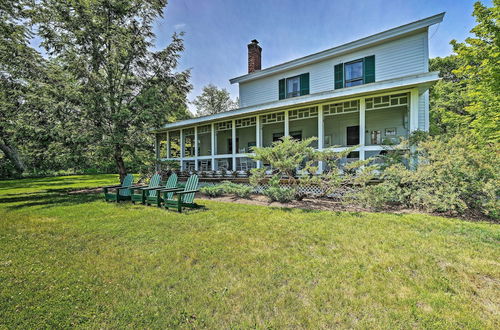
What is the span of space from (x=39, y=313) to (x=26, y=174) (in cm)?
3040

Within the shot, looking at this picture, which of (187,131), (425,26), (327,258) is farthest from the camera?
(187,131)

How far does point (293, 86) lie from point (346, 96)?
525cm

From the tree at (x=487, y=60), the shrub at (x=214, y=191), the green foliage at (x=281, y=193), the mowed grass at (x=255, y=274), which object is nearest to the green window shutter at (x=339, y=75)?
the tree at (x=487, y=60)

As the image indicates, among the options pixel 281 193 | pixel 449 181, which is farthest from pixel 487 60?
pixel 281 193

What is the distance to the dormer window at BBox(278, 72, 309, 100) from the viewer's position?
41.2 ft

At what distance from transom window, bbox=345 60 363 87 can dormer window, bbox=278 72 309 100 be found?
207 centimetres

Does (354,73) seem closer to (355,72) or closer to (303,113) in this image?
(355,72)

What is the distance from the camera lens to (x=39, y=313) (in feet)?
7.57

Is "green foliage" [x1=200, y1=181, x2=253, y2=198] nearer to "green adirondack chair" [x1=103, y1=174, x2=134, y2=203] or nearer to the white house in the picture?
the white house

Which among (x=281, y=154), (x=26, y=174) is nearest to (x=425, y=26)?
(x=281, y=154)

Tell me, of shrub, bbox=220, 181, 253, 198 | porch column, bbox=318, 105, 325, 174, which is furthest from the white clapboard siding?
shrub, bbox=220, 181, 253, 198

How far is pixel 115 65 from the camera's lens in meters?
11.3

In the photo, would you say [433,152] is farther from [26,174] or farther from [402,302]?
[26,174]

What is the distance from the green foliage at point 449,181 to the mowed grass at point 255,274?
33.9 inches
